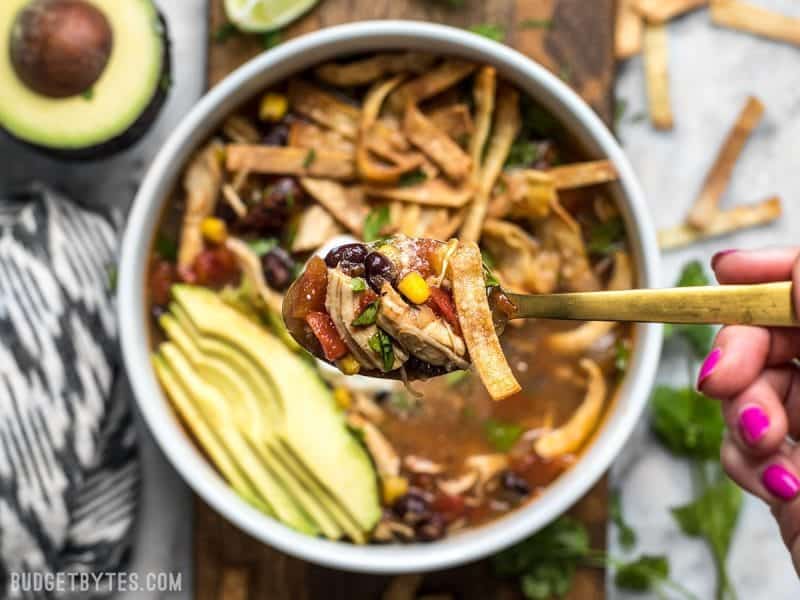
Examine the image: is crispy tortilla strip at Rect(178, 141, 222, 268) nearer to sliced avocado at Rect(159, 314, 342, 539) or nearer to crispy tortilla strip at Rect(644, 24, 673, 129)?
→ sliced avocado at Rect(159, 314, 342, 539)

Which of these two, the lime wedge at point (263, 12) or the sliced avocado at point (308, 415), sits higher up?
the lime wedge at point (263, 12)

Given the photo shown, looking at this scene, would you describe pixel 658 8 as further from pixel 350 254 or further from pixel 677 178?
pixel 350 254

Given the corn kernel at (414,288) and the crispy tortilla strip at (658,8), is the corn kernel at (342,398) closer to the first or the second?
the corn kernel at (414,288)

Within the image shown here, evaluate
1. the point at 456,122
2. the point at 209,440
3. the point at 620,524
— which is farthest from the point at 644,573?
the point at 456,122

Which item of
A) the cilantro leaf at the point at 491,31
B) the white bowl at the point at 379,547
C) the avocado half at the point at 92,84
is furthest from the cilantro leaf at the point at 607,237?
the avocado half at the point at 92,84

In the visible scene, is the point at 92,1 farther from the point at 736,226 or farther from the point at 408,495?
the point at 736,226

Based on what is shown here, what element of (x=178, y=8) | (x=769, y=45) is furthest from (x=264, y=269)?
(x=769, y=45)

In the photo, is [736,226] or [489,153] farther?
[736,226]
